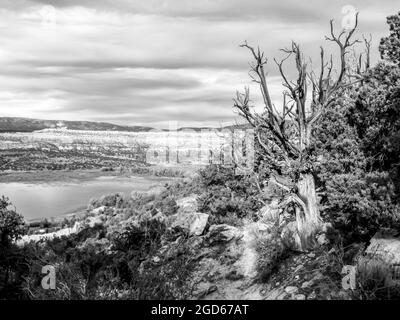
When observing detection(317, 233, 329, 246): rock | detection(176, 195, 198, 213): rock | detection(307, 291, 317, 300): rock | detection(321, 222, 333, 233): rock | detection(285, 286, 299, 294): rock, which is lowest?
detection(176, 195, 198, 213): rock

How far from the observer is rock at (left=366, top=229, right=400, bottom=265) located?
8.01m

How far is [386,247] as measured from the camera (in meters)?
8.36

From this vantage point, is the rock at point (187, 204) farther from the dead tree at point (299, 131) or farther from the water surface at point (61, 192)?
the water surface at point (61, 192)

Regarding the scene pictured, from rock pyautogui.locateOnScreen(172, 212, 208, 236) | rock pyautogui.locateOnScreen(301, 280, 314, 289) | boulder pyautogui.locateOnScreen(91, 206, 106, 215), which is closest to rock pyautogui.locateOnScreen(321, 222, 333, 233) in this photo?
rock pyautogui.locateOnScreen(301, 280, 314, 289)

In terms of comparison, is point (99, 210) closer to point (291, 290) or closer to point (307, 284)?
point (291, 290)

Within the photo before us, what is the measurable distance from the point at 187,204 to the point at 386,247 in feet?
50.8

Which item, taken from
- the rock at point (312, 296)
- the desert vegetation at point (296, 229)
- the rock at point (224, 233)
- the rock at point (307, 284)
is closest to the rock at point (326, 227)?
the desert vegetation at point (296, 229)

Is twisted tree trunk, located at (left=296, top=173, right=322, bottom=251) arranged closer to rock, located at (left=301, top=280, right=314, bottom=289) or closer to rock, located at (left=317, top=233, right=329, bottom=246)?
rock, located at (left=317, top=233, right=329, bottom=246)

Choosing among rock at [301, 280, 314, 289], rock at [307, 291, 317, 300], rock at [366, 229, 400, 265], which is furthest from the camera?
rock at [301, 280, 314, 289]

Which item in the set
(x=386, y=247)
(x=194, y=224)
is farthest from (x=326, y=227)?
(x=194, y=224)

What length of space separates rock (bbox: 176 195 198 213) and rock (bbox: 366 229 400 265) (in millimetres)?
12495

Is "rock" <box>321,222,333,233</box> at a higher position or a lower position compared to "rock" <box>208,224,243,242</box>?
higher

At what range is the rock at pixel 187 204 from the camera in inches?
844
